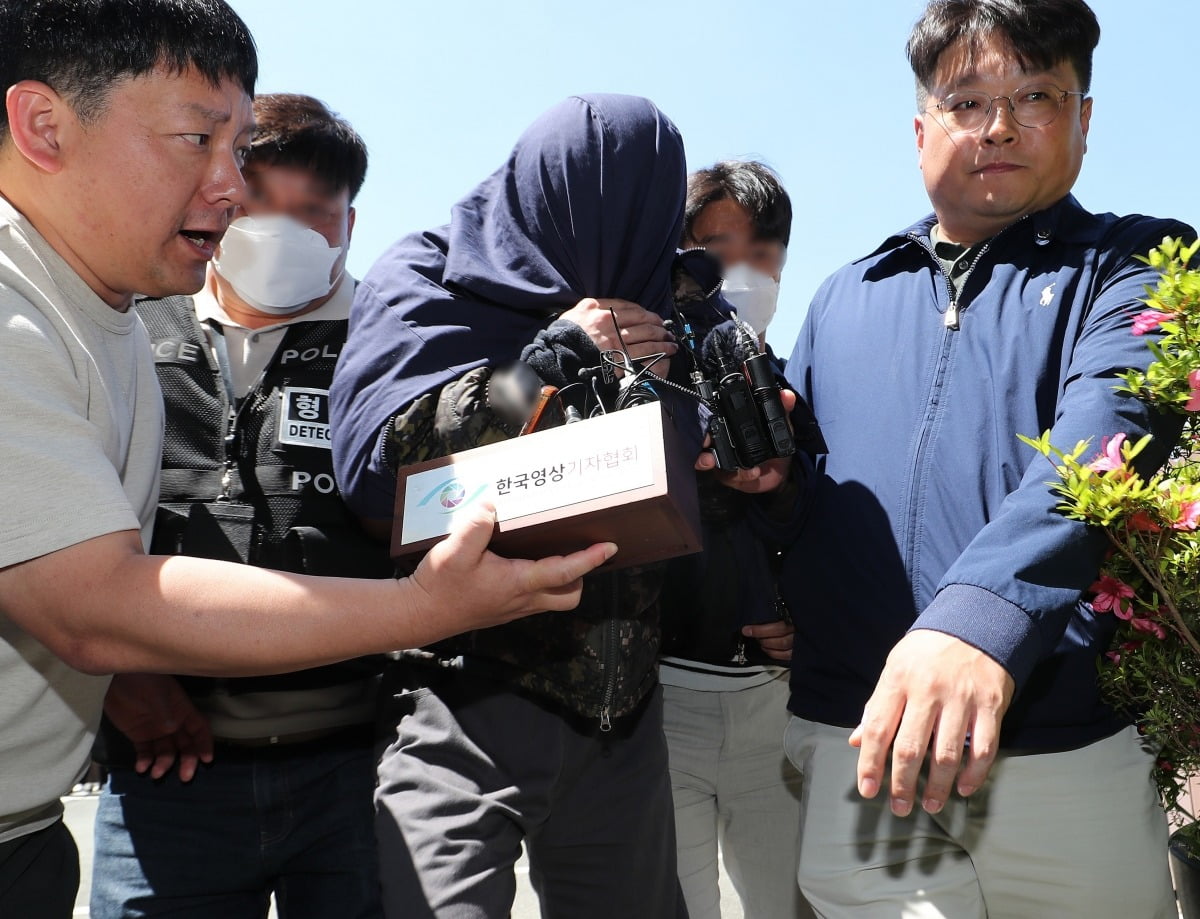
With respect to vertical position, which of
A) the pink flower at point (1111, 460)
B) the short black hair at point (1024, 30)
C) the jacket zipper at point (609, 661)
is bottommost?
the jacket zipper at point (609, 661)

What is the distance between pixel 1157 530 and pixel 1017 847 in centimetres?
66

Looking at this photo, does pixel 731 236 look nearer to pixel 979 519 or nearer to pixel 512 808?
pixel 979 519

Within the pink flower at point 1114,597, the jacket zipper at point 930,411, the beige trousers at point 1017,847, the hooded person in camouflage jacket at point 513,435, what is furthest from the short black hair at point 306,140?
the pink flower at point 1114,597

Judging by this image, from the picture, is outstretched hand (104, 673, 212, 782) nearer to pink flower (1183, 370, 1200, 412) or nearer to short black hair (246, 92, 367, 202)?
short black hair (246, 92, 367, 202)

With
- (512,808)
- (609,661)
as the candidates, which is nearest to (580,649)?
(609,661)

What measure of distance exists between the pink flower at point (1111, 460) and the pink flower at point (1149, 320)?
0.63 ft

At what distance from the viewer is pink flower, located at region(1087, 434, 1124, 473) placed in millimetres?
1791

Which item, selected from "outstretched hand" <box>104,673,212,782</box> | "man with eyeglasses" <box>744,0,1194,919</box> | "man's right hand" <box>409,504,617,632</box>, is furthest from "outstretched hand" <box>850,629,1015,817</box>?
"outstretched hand" <box>104,673,212,782</box>

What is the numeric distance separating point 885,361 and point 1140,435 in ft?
1.93

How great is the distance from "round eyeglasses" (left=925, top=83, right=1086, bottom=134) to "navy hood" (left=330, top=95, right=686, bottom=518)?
0.60 meters

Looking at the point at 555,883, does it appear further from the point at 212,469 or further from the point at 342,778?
the point at 212,469

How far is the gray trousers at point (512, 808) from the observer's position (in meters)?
2.03

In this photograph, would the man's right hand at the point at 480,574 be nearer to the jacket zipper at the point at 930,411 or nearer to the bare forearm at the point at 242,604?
the bare forearm at the point at 242,604

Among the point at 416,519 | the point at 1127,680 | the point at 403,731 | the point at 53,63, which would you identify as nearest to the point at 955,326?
the point at 1127,680
